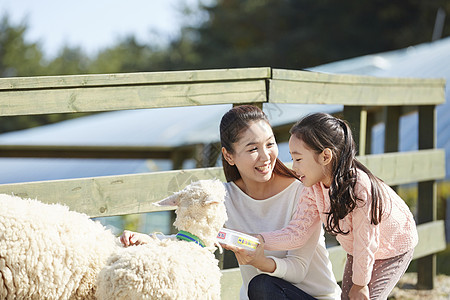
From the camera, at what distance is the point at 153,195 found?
2.64 m

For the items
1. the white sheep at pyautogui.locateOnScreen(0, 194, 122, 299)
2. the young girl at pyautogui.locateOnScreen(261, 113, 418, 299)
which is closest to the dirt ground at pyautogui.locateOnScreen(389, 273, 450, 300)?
the young girl at pyautogui.locateOnScreen(261, 113, 418, 299)

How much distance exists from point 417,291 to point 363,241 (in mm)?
2516

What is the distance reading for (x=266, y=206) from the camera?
102 inches

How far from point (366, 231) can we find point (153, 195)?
0.93m

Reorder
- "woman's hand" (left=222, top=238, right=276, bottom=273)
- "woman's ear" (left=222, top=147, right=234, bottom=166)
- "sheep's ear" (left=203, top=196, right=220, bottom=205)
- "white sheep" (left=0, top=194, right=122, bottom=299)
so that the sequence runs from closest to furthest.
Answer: "white sheep" (left=0, top=194, right=122, bottom=299) < "sheep's ear" (left=203, top=196, right=220, bottom=205) < "woman's hand" (left=222, top=238, right=276, bottom=273) < "woman's ear" (left=222, top=147, right=234, bottom=166)

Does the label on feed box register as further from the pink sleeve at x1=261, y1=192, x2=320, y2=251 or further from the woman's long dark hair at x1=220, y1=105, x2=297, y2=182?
the woman's long dark hair at x1=220, y1=105, x2=297, y2=182

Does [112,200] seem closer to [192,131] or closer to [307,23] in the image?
[192,131]

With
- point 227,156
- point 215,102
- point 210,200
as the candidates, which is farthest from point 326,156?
point 215,102

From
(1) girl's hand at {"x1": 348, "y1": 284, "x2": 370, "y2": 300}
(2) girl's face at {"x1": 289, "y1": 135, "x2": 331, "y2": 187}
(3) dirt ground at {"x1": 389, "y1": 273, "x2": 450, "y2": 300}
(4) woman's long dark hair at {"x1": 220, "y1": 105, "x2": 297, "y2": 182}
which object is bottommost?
(3) dirt ground at {"x1": 389, "y1": 273, "x2": 450, "y2": 300}

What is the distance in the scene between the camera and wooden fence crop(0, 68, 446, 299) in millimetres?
2301

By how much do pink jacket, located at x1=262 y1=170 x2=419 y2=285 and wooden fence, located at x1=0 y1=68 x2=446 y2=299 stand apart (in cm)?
60

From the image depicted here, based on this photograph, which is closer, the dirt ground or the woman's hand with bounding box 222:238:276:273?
the woman's hand with bounding box 222:238:276:273

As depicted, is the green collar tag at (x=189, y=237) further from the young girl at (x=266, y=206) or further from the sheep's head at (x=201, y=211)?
the young girl at (x=266, y=206)

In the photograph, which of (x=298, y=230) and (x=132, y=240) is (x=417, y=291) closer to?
(x=298, y=230)
